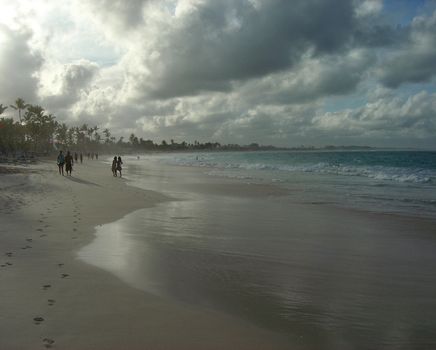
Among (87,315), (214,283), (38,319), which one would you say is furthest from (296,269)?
(38,319)

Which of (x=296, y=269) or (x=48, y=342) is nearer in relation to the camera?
(x=48, y=342)

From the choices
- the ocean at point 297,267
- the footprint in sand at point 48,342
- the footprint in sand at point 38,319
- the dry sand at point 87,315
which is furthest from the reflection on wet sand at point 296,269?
the footprint in sand at point 48,342

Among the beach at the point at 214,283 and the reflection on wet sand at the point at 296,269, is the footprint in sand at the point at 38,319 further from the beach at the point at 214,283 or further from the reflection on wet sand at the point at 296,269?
the reflection on wet sand at the point at 296,269

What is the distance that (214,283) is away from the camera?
19.9ft

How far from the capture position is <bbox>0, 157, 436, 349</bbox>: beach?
4262 millimetres

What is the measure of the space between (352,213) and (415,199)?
20.5ft

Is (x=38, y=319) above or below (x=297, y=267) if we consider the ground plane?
above

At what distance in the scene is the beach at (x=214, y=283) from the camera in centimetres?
426

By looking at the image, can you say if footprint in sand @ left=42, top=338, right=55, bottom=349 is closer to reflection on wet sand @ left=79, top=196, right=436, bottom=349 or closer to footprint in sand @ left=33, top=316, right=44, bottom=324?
footprint in sand @ left=33, top=316, right=44, bottom=324

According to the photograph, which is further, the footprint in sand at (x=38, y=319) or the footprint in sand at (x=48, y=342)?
the footprint in sand at (x=38, y=319)

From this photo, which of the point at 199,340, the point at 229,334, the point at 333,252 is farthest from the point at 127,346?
the point at 333,252

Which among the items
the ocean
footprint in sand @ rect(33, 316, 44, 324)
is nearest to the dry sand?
footprint in sand @ rect(33, 316, 44, 324)

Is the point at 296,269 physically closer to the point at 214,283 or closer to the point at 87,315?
the point at 214,283

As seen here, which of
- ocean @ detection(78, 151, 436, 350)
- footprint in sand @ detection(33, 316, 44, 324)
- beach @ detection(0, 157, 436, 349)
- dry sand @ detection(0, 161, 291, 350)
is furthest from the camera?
ocean @ detection(78, 151, 436, 350)
